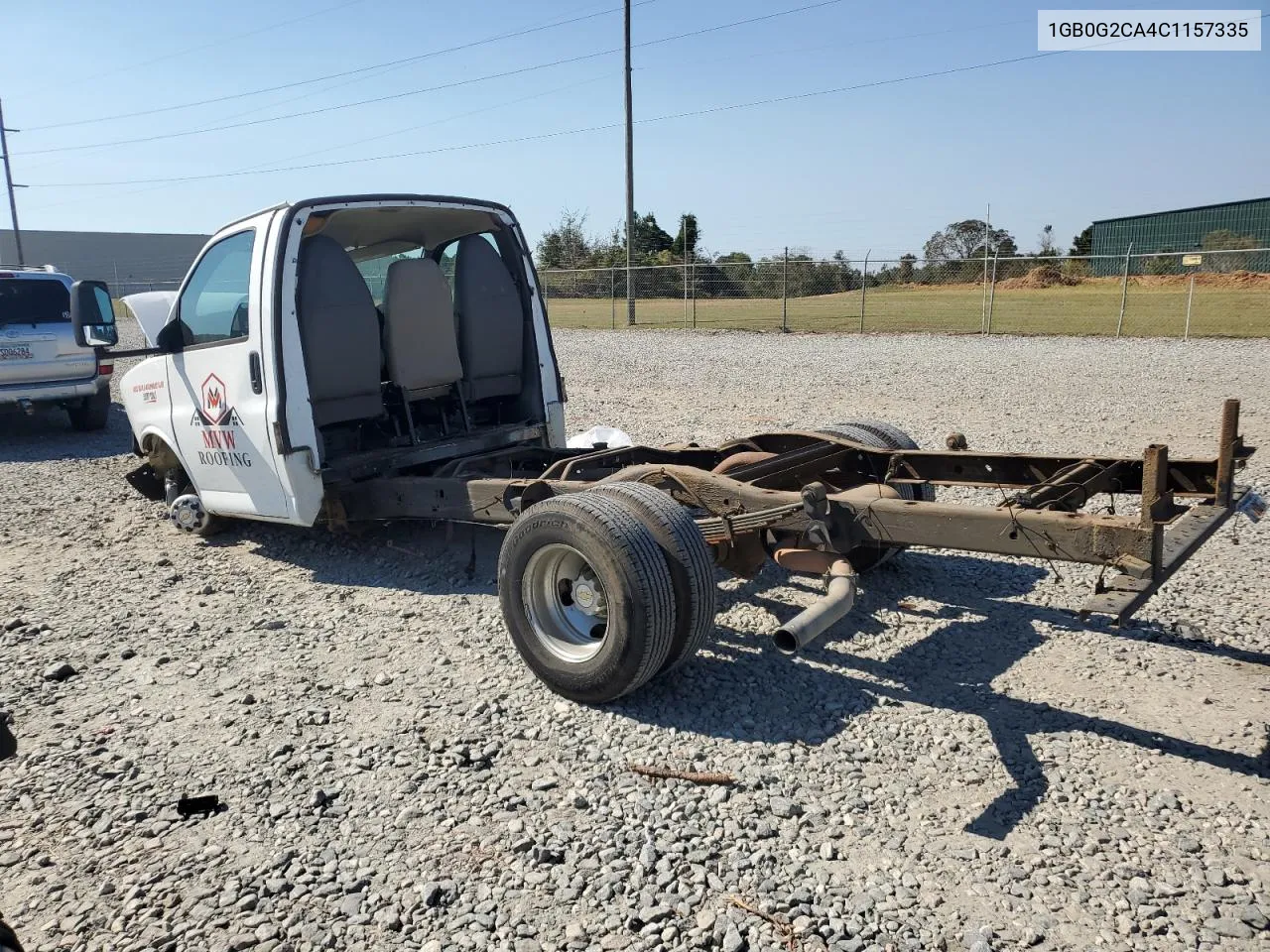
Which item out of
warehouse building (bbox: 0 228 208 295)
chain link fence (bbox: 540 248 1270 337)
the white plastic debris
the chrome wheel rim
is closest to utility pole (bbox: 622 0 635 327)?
chain link fence (bbox: 540 248 1270 337)

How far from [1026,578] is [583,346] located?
60.6ft

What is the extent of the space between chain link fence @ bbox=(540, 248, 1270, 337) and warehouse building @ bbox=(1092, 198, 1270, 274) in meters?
5.99

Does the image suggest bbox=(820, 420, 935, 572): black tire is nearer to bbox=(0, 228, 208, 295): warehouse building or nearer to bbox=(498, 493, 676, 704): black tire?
bbox=(498, 493, 676, 704): black tire

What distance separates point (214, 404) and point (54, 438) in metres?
7.59

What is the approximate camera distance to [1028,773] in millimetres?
3648

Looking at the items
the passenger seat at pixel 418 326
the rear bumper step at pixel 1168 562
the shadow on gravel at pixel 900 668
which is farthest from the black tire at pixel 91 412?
the rear bumper step at pixel 1168 562

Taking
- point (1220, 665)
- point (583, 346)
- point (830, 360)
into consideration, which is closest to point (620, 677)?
point (1220, 665)

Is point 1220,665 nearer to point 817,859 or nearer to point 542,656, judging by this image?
point 817,859

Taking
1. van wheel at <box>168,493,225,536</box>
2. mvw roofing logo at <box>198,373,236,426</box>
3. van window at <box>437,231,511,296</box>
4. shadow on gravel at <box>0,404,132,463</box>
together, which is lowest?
shadow on gravel at <box>0,404,132,463</box>

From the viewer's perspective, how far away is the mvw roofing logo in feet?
20.4

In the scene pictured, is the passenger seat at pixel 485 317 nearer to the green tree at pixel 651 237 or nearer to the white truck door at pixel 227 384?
the white truck door at pixel 227 384

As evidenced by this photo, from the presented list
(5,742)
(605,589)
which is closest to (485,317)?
(605,589)

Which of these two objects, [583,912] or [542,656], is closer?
[583,912]

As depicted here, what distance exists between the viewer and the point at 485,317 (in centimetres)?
669
